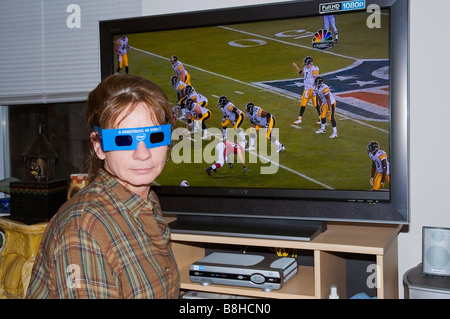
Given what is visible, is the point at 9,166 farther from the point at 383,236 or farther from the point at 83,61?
the point at 383,236

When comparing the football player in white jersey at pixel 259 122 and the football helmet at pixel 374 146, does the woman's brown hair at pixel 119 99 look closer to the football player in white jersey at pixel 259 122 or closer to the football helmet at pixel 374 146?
the football player in white jersey at pixel 259 122

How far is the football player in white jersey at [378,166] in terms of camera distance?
7.29ft

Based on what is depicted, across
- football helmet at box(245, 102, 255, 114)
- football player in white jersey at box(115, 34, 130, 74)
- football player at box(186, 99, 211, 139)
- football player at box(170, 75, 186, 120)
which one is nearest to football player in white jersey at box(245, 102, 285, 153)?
football helmet at box(245, 102, 255, 114)

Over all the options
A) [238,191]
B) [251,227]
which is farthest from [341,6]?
[251,227]

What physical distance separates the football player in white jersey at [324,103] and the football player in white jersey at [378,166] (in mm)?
166

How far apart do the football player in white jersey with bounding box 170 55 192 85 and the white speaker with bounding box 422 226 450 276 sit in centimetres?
127

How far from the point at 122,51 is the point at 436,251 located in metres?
1.76

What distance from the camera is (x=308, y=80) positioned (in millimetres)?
2316

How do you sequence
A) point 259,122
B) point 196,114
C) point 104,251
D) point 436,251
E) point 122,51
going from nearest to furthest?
point 104,251
point 436,251
point 259,122
point 196,114
point 122,51

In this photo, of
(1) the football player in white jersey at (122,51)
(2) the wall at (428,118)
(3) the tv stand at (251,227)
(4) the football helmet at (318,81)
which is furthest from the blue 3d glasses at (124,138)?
(2) the wall at (428,118)

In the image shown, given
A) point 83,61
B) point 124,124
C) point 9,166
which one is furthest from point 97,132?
point 9,166

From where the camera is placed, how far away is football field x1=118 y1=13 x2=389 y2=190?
7.33ft

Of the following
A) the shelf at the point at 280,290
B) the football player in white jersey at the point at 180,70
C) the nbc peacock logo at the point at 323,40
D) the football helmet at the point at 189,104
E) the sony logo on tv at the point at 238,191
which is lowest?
the shelf at the point at 280,290

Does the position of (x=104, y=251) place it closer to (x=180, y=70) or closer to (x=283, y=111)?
(x=283, y=111)
